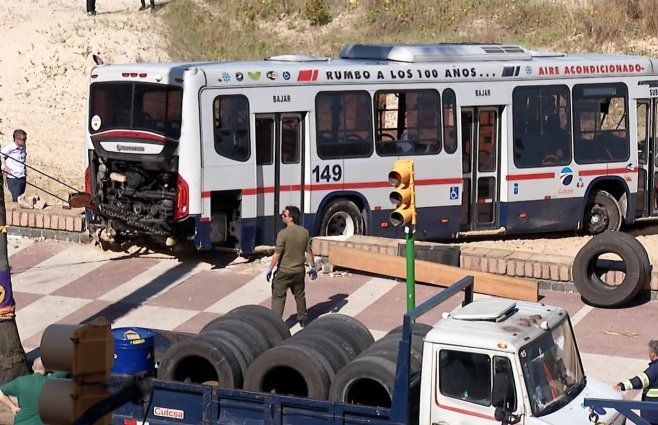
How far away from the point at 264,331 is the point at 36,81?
843 inches

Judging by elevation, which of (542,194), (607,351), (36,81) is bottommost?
(607,351)

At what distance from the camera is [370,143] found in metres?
19.6

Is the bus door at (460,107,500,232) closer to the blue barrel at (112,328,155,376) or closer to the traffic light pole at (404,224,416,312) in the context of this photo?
the traffic light pole at (404,224,416,312)

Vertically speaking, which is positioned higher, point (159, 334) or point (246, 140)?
point (246, 140)

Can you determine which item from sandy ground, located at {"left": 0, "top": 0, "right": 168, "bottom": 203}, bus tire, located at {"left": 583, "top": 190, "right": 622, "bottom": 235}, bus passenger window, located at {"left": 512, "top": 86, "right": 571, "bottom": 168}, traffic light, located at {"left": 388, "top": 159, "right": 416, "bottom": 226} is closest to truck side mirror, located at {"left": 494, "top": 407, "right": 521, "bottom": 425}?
traffic light, located at {"left": 388, "top": 159, "right": 416, "bottom": 226}

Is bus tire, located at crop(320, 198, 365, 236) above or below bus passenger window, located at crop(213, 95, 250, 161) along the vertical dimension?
below

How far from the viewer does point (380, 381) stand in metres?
10.8

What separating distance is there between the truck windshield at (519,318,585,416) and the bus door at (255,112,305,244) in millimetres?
8596

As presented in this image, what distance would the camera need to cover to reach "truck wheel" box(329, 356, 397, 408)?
1080 centimetres

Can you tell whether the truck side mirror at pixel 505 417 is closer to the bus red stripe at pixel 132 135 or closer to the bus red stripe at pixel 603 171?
the bus red stripe at pixel 132 135

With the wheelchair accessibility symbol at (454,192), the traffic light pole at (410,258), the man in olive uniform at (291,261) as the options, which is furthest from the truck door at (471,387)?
the wheelchair accessibility symbol at (454,192)

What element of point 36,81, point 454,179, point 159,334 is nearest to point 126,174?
point 454,179

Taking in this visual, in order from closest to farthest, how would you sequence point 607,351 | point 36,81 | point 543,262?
point 607,351 < point 543,262 < point 36,81

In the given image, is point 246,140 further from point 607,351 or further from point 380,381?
point 380,381
